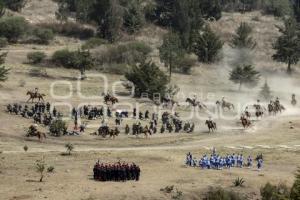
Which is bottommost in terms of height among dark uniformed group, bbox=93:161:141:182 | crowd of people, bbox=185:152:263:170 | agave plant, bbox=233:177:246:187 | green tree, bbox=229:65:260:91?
agave plant, bbox=233:177:246:187

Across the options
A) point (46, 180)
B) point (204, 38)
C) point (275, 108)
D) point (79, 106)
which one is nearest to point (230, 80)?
point (204, 38)

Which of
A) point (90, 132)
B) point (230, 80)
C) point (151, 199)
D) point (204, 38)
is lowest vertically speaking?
point (151, 199)

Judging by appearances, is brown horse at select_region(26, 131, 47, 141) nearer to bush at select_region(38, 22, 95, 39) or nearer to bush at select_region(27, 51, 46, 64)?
bush at select_region(27, 51, 46, 64)

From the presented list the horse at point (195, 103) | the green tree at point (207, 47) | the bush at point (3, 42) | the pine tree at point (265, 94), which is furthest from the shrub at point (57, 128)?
the green tree at point (207, 47)

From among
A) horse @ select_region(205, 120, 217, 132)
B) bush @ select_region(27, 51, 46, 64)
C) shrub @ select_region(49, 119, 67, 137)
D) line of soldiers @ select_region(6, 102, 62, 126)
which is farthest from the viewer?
bush @ select_region(27, 51, 46, 64)

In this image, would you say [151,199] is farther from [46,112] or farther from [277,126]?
[277,126]

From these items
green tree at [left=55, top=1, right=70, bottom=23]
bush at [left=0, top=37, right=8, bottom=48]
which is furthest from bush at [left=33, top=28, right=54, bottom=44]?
green tree at [left=55, top=1, right=70, bottom=23]

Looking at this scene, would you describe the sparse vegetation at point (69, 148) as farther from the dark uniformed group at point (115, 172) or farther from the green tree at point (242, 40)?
the green tree at point (242, 40)
